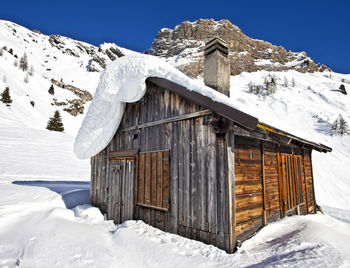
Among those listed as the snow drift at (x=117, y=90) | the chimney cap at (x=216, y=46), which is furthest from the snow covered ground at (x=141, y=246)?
the chimney cap at (x=216, y=46)

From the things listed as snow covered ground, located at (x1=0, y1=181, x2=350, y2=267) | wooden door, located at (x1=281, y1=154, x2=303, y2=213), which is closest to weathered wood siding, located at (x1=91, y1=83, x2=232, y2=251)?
snow covered ground, located at (x1=0, y1=181, x2=350, y2=267)

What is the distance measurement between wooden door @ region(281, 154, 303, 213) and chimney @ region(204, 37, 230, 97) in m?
3.08

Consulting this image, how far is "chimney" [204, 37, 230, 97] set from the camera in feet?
22.0

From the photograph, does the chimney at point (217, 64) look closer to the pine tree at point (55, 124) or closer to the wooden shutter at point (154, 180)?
the wooden shutter at point (154, 180)

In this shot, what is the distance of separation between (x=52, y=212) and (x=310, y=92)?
56.1 metres

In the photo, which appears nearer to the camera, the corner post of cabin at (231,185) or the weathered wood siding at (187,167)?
Result: the corner post of cabin at (231,185)

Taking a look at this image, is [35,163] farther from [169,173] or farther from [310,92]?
[310,92]

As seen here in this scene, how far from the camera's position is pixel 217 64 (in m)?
6.68

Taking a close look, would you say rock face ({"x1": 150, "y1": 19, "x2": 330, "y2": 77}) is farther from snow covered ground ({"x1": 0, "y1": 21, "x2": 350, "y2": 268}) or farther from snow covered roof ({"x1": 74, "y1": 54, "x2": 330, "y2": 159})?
snow covered roof ({"x1": 74, "y1": 54, "x2": 330, "y2": 159})

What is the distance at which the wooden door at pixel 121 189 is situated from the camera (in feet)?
21.0

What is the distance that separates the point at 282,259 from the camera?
3.52 metres

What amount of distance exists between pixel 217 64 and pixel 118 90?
10.6ft

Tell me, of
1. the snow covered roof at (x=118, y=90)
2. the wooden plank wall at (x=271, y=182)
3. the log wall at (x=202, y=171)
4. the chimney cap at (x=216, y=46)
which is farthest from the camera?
the chimney cap at (x=216, y=46)

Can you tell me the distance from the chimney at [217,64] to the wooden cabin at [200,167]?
0.03 meters
